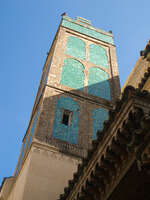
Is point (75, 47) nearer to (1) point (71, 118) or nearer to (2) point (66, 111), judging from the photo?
(2) point (66, 111)

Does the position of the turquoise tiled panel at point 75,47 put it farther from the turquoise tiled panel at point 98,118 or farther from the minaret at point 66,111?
the turquoise tiled panel at point 98,118

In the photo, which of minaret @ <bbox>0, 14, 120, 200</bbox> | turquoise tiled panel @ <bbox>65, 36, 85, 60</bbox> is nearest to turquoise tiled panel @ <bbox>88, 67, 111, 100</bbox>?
minaret @ <bbox>0, 14, 120, 200</bbox>

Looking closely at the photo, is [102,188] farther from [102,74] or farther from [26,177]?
[102,74]

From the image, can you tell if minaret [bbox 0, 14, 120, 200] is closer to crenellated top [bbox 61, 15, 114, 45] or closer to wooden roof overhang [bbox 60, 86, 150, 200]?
crenellated top [bbox 61, 15, 114, 45]

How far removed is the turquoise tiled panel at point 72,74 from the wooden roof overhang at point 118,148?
7096mm

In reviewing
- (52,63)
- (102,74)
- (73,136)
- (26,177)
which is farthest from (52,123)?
(102,74)

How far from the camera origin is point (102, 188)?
4.39 m

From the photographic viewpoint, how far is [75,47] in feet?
46.8

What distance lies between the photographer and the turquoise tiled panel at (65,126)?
9258 mm

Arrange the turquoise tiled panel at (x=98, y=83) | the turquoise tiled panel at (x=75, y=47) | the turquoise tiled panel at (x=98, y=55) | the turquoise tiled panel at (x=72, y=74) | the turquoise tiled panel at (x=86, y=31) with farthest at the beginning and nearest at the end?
the turquoise tiled panel at (x=86, y=31), the turquoise tiled panel at (x=98, y=55), the turquoise tiled panel at (x=75, y=47), the turquoise tiled panel at (x=98, y=83), the turquoise tiled panel at (x=72, y=74)

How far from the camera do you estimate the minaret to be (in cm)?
776

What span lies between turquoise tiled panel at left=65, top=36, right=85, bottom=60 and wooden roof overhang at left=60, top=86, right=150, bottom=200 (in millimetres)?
9437

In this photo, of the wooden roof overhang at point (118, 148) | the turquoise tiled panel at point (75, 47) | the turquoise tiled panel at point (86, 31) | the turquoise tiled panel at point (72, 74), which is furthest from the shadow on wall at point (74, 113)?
the turquoise tiled panel at point (86, 31)

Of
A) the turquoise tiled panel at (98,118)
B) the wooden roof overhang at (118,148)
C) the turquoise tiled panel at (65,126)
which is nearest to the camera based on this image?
the wooden roof overhang at (118,148)
